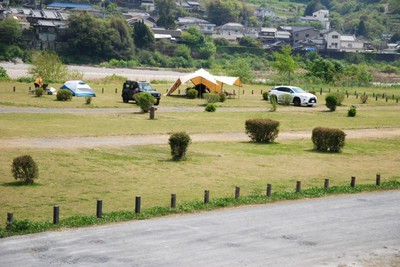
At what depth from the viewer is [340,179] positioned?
22156 millimetres

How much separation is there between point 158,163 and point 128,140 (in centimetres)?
554

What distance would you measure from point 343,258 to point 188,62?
10600cm

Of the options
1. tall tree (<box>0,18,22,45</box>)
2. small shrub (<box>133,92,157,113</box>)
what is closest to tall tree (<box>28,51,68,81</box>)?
small shrub (<box>133,92,157,113</box>)

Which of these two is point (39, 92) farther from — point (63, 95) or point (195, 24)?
point (195, 24)

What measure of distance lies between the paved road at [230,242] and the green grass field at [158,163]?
5.91 ft

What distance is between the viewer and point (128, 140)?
28.5 meters

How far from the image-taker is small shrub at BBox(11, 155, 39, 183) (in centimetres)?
1892

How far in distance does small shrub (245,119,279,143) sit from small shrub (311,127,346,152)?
6.79 ft

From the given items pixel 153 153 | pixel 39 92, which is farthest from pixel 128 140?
pixel 39 92

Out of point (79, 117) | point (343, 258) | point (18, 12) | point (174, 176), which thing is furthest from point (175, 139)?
point (18, 12)

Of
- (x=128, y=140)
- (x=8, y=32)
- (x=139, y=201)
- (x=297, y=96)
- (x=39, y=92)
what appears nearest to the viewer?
(x=139, y=201)

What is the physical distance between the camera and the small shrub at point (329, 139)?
90.6 ft

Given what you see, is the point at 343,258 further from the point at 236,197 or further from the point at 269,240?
the point at 236,197

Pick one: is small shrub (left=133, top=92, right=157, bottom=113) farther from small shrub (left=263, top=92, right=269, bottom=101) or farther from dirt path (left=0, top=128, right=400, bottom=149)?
small shrub (left=263, top=92, right=269, bottom=101)
